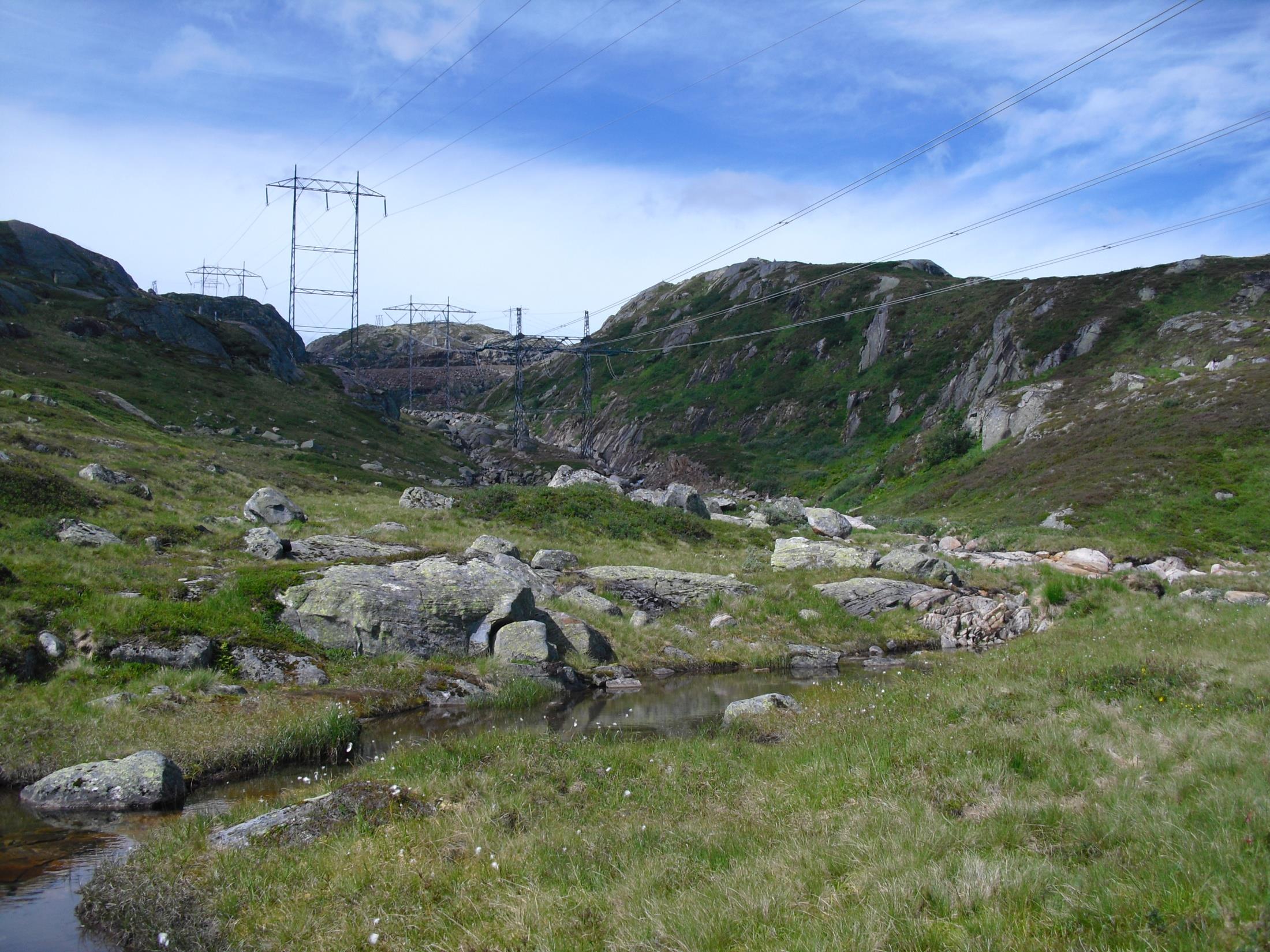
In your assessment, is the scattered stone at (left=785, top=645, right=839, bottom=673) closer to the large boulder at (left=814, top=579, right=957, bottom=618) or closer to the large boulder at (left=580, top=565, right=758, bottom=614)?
the large boulder at (left=814, top=579, right=957, bottom=618)

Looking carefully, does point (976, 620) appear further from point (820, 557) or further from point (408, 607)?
point (408, 607)

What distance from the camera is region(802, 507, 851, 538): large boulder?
46438mm

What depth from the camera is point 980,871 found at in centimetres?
603

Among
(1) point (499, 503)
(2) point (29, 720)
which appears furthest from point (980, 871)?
(1) point (499, 503)

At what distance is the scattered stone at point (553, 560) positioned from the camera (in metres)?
28.9

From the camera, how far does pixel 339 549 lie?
2564 centimetres

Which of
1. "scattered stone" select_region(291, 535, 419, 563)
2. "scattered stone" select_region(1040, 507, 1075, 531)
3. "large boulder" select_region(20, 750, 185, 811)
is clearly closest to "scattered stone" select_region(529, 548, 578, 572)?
"scattered stone" select_region(291, 535, 419, 563)

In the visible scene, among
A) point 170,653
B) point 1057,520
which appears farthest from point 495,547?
point 1057,520

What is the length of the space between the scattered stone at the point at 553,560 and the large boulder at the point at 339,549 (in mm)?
4582

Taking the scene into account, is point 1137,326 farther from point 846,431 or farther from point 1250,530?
point 1250,530

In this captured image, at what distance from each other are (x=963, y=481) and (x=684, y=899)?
61.1 metres

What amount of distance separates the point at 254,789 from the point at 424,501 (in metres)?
27.8

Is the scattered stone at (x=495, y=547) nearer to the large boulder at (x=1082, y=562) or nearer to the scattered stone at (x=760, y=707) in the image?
the scattered stone at (x=760, y=707)

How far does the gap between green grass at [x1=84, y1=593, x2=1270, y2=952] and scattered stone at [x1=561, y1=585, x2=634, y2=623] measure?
38.9 ft
